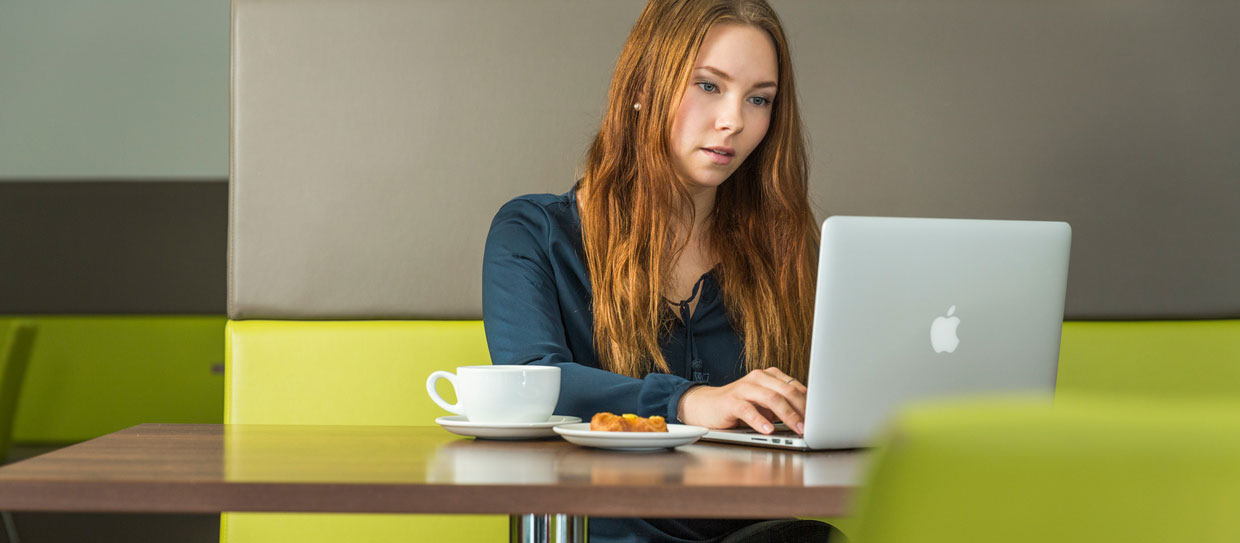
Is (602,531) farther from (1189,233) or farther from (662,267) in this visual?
(1189,233)

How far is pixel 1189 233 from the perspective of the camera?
1.79 meters

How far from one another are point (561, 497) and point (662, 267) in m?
0.83

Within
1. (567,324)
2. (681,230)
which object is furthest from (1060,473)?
(681,230)

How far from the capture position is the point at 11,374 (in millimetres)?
2482

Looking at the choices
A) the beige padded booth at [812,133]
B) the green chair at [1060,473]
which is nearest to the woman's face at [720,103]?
the beige padded booth at [812,133]

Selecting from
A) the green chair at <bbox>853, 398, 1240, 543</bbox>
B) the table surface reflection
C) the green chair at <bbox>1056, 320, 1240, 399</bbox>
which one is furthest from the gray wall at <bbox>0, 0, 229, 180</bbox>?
the green chair at <bbox>853, 398, 1240, 543</bbox>

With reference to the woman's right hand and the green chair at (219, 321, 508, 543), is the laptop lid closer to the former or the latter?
the woman's right hand

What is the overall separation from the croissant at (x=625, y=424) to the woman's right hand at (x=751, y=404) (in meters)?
0.12

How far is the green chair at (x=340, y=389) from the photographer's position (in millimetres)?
1645

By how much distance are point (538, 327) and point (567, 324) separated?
12 centimetres

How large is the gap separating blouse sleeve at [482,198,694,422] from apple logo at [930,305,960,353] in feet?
0.85

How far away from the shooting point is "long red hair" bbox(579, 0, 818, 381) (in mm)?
1377

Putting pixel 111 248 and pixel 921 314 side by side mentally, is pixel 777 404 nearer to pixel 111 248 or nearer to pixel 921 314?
pixel 921 314

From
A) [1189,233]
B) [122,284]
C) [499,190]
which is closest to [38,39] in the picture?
[122,284]
